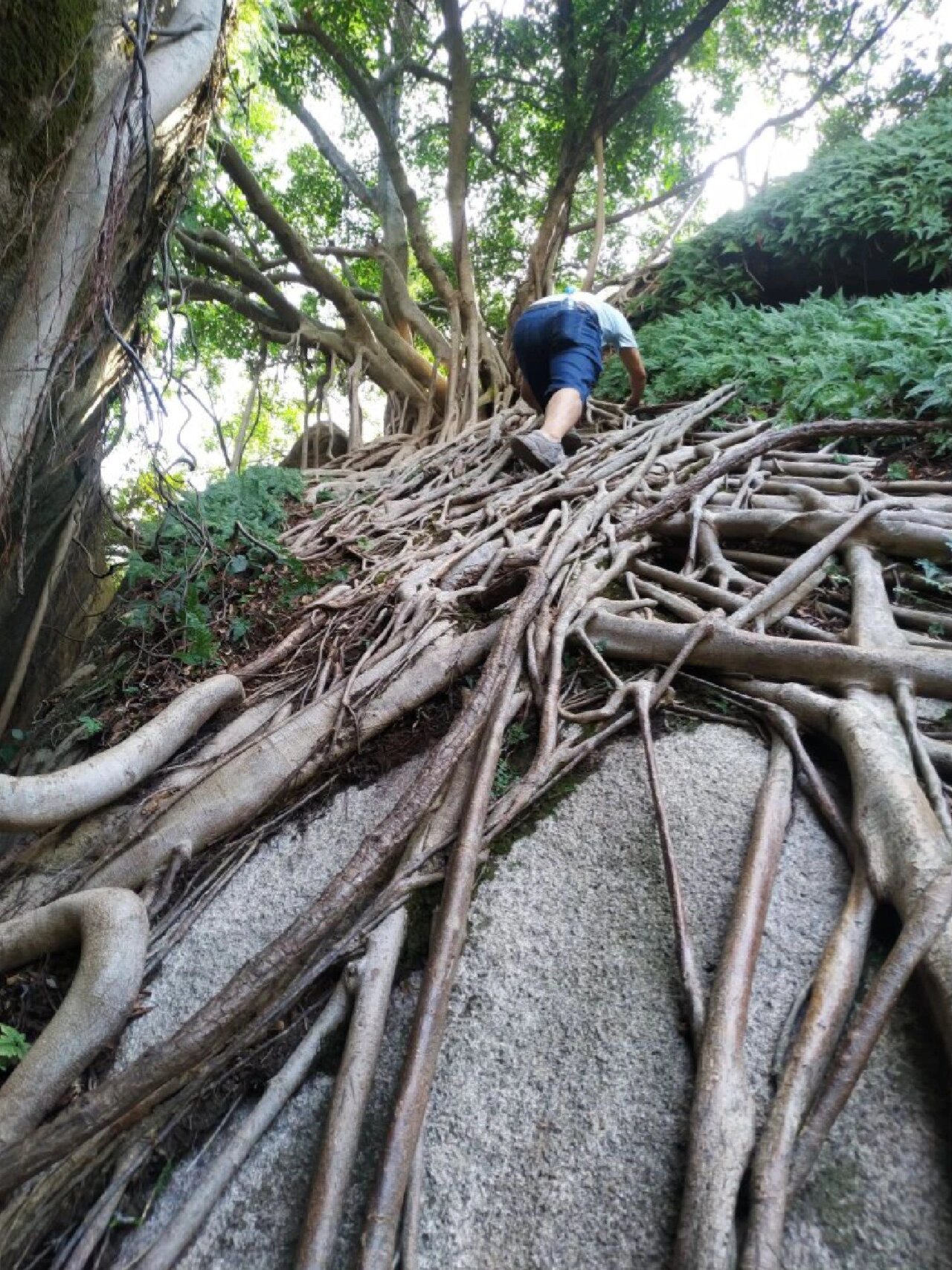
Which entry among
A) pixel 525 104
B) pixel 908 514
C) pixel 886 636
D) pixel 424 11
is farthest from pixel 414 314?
pixel 886 636

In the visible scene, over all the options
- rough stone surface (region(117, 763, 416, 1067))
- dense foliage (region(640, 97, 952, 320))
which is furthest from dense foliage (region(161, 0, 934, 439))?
rough stone surface (region(117, 763, 416, 1067))

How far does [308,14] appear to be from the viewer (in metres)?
6.82

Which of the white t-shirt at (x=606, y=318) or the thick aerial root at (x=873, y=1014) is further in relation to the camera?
the white t-shirt at (x=606, y=318)

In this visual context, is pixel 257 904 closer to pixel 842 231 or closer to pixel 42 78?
pixel 42 78

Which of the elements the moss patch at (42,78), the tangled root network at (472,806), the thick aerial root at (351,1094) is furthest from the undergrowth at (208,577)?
the thick aerial root at (351,1094)

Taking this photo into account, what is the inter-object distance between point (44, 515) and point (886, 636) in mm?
2751

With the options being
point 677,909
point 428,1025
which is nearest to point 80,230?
point 428,1025

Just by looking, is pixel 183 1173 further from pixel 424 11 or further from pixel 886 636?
pixel 424 11

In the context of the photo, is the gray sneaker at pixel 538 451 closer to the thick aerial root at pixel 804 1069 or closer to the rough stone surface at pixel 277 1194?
the thick aerial root at pixel 804 1069

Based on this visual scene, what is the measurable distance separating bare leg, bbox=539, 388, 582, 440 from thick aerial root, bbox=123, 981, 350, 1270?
3090mm

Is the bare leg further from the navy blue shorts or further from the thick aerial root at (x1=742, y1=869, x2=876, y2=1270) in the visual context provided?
the thick aerial root at (x1=742, y1=869, x2=876, y2=1270)

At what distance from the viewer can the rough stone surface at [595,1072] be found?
1.02 metres

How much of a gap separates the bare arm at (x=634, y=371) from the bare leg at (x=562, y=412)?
0.74 metres

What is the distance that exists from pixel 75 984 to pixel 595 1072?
1.03 metres
